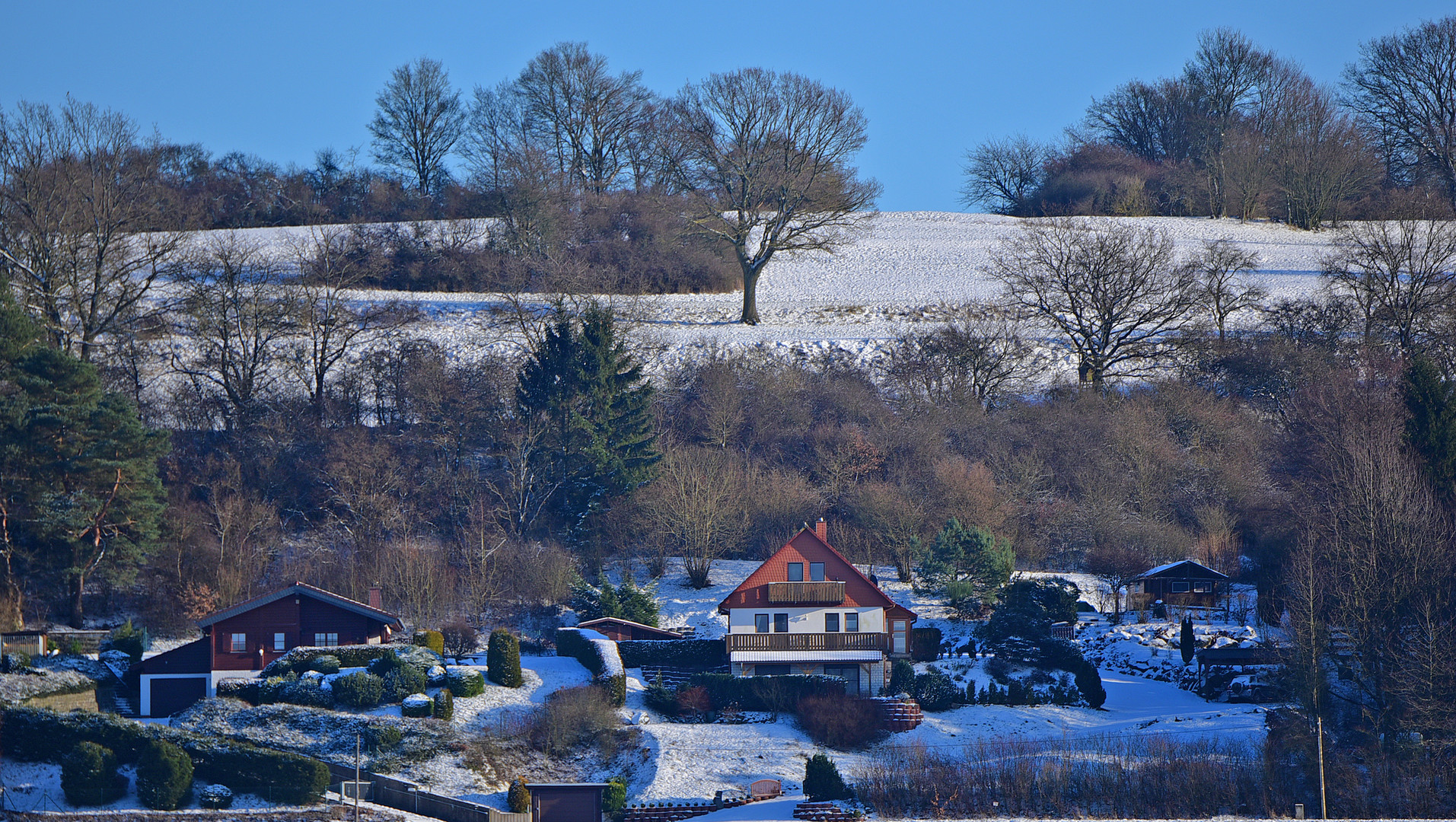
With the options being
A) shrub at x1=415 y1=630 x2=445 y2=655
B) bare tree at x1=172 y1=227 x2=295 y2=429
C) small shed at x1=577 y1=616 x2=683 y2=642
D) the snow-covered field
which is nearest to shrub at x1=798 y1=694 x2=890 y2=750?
small shed at x1=577 y1=616 x2=683 y2=642

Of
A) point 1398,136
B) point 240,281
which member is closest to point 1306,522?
point 240,281

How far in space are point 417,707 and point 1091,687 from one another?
57.3 feet

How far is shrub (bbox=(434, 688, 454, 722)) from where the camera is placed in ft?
113

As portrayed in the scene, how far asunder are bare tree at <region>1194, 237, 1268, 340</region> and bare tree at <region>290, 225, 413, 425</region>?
36272 mm

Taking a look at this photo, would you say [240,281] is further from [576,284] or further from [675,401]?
[675,401]

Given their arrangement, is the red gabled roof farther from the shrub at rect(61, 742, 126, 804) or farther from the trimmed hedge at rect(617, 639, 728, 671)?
the shrub at rect(61, 742, 126, 804)

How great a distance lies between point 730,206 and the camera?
219 feet

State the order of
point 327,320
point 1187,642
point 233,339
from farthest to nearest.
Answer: point 233,339 < point 327,320 < point 1187,642

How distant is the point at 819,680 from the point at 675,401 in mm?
22411

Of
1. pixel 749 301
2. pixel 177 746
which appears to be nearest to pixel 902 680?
pixel 177 746

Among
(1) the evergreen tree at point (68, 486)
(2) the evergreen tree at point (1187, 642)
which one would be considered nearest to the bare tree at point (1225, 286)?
(2) the evergreen tree at point (1187, 642)

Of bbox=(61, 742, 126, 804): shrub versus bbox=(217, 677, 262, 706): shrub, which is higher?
bbox=(217, 677, 262, 706): shrub

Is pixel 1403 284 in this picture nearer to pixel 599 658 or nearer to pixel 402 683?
pixel 599 658

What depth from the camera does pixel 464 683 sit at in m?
35.6
